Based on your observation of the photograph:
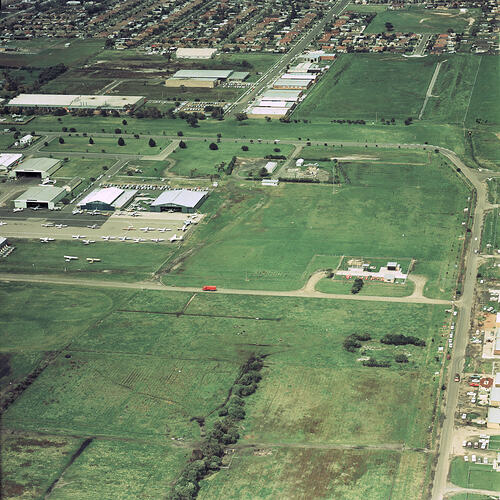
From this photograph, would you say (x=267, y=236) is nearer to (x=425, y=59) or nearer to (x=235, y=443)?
(x=235, y=443)

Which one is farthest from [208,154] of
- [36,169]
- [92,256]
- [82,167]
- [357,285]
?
[357,285]

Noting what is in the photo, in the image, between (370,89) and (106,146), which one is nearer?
(106,146)

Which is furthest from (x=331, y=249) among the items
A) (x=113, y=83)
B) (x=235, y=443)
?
(x=113, y=83)

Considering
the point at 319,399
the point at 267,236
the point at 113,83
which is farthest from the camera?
the point at 113,83

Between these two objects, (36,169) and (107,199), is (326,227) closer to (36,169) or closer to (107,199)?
(107,199)

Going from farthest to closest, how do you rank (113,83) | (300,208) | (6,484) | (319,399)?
(113,83) < (300,208) < (319,399) < (6,484)

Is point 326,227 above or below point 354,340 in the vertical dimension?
below

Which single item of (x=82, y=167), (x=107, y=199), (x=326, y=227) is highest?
(x=107, y=199)
